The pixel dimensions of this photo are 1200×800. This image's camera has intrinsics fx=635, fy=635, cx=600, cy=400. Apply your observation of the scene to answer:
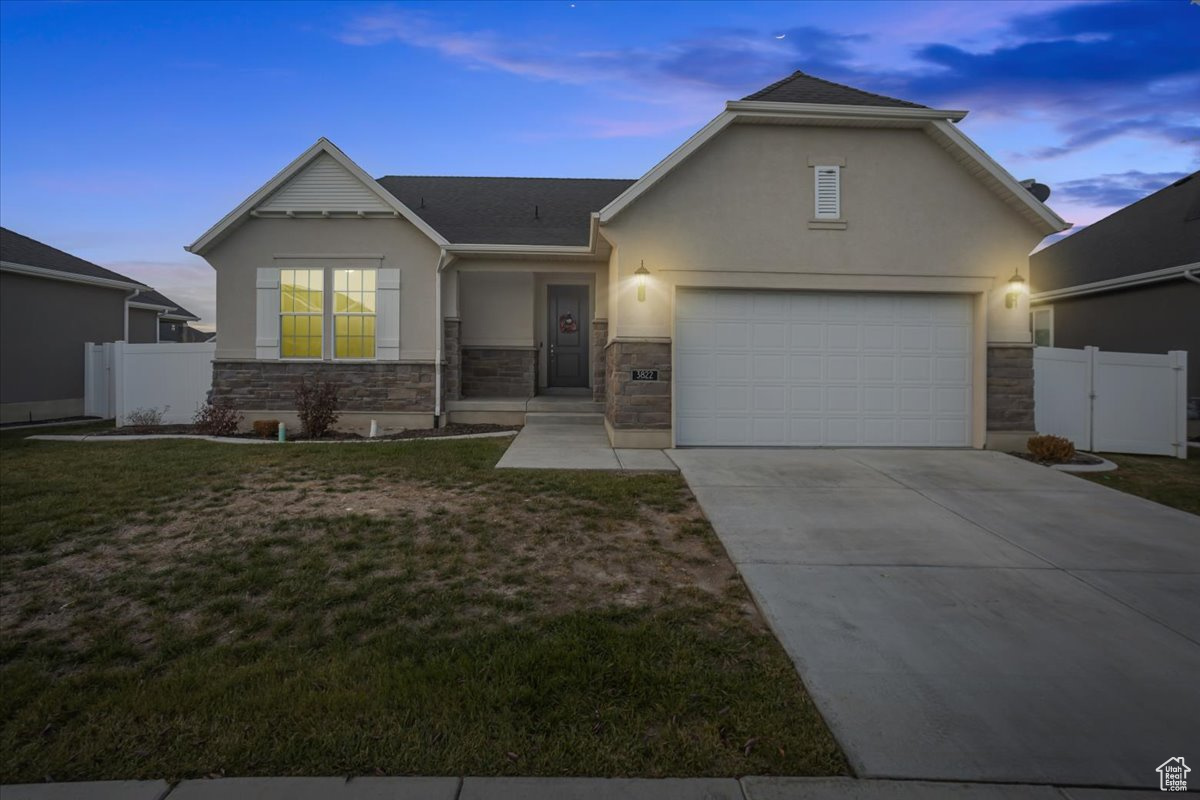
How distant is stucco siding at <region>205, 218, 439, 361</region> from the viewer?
1282 centimetres

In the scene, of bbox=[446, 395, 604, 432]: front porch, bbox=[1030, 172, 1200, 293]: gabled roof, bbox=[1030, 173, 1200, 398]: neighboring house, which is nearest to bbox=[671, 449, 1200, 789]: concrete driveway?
bbox=[446, 395, 604, 432]: front porch

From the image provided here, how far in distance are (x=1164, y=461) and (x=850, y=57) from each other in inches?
415

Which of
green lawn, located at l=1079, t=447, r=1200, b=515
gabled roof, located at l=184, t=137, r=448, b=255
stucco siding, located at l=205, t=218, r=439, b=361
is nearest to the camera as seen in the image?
green lawn, located at l=1079, t=447, r=1200, b=515

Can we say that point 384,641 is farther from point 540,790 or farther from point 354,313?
point 354,313

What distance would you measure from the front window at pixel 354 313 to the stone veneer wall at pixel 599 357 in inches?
181

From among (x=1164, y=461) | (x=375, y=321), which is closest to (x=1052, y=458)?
(x=1164, y=461)

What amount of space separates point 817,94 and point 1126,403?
7.63 metres

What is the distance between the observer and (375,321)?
1295 centimetres

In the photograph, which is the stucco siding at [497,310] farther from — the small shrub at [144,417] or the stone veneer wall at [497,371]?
the small shrub at [144,417]

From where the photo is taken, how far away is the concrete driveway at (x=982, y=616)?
289 cm

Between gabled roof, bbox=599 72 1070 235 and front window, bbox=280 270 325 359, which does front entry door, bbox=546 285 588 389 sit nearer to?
front window, bbox=280 270 325 359

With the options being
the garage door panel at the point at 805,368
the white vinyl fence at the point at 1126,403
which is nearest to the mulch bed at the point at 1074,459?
the white vinyl fence at the point at 1126,403

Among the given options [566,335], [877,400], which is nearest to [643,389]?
[877,400]

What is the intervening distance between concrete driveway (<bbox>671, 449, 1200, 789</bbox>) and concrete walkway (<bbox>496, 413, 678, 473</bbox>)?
3.49ft
